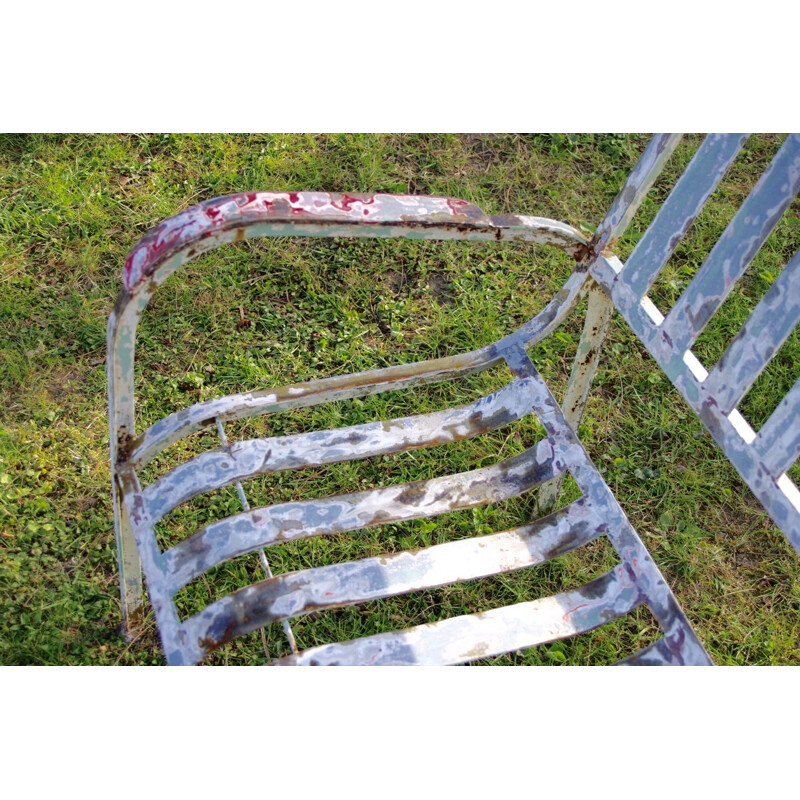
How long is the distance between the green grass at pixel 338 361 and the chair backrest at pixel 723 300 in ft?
2.58

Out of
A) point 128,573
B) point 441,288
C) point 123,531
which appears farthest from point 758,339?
point 441,288

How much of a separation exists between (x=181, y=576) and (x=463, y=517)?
861mm

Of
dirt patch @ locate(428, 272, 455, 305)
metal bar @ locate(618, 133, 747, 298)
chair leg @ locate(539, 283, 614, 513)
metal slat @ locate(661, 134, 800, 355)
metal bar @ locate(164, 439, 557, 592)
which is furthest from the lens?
dirt patch @ locate(428, 272, 455, 305)

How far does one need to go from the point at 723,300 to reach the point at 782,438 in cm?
23

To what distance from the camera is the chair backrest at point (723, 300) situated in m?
1.12

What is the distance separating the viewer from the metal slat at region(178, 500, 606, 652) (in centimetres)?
128

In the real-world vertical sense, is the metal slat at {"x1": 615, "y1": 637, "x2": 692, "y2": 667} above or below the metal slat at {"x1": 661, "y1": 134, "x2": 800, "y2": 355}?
below

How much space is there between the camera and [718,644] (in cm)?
186

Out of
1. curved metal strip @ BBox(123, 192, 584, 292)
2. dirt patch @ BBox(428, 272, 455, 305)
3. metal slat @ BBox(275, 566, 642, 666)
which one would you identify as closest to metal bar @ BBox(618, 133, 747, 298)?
curved metal strip @ BBox(123, 192, 584, 292)

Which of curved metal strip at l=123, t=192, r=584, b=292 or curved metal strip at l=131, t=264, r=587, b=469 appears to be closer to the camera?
curved metal strip at l=123, t=192, r=584, b=292

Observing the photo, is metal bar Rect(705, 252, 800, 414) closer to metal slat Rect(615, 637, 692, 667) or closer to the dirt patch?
metal slat Rect(615, 637, 692, 667)

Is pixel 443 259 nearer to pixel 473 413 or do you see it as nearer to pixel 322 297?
pixel 322 297

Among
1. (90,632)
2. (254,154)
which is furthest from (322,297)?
(90,632)

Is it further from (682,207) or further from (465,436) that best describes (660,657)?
(682,207)
